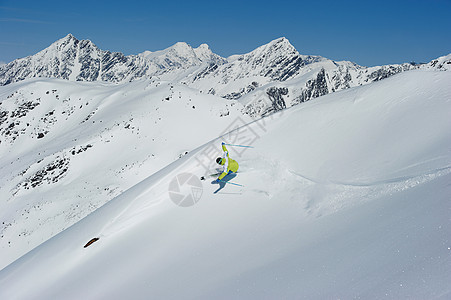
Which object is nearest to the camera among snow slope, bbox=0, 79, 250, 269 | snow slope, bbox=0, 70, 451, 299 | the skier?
snow slope, bbox=0, 70, 451, 299

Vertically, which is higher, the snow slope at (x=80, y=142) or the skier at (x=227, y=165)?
the snow slope at (x=80, y=142)

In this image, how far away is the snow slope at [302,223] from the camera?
3.81 meters

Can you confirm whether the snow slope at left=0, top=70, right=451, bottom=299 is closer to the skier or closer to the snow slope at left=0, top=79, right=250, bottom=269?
the skier

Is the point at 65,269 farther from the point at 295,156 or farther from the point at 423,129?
the point at 423,129

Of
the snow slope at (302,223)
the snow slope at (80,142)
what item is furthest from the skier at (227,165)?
the snow slope at (80,142)

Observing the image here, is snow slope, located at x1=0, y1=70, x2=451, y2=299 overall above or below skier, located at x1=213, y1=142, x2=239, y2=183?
below

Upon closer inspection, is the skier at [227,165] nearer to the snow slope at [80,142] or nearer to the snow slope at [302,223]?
the snow slope at [302,223]

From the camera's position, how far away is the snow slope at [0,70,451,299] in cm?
381

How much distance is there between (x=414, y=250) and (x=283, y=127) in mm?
9426

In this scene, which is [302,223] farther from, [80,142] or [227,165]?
[80,142]

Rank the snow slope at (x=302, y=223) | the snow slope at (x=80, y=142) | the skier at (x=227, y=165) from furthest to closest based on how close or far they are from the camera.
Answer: the snow slope at (x=80, y=142) → the skier at (x=227, y=165) → the snow slope at (x=302, y=223)

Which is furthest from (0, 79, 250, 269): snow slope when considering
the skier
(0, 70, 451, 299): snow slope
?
the skier

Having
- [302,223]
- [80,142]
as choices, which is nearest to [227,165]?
[302,223]

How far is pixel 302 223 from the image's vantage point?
19.8ft
